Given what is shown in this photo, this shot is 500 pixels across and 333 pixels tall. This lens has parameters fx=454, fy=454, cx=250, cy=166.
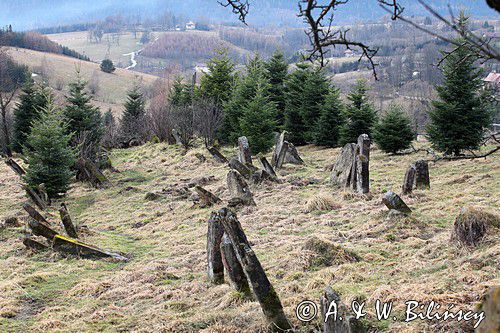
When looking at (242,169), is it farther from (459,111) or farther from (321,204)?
(459,111)

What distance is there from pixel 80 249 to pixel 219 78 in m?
24.0

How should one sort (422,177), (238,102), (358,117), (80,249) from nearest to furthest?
(80,249), (422,177), (358,117), (238,102)

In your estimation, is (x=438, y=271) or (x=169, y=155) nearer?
(x=438, y=271)

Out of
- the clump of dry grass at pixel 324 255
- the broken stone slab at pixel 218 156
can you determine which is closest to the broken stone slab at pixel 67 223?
the clump of dry grass at pixel 324 255

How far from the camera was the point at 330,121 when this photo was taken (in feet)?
83.7

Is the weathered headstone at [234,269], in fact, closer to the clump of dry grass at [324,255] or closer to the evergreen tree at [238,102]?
the clump of dry grass at [324,255]

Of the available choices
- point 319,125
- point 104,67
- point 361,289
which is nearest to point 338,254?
point 361,289

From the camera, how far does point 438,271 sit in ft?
20.6

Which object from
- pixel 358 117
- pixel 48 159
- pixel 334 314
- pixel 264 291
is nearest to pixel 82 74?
pixel 48 159

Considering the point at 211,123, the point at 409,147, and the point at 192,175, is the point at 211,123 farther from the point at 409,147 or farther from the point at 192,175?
the point at 409,147

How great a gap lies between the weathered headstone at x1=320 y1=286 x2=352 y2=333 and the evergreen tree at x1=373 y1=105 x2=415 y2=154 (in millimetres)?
17532

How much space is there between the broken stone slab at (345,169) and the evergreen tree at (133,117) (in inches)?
993

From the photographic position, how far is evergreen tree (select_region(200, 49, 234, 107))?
32.0m

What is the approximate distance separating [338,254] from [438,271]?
1.69 metres
